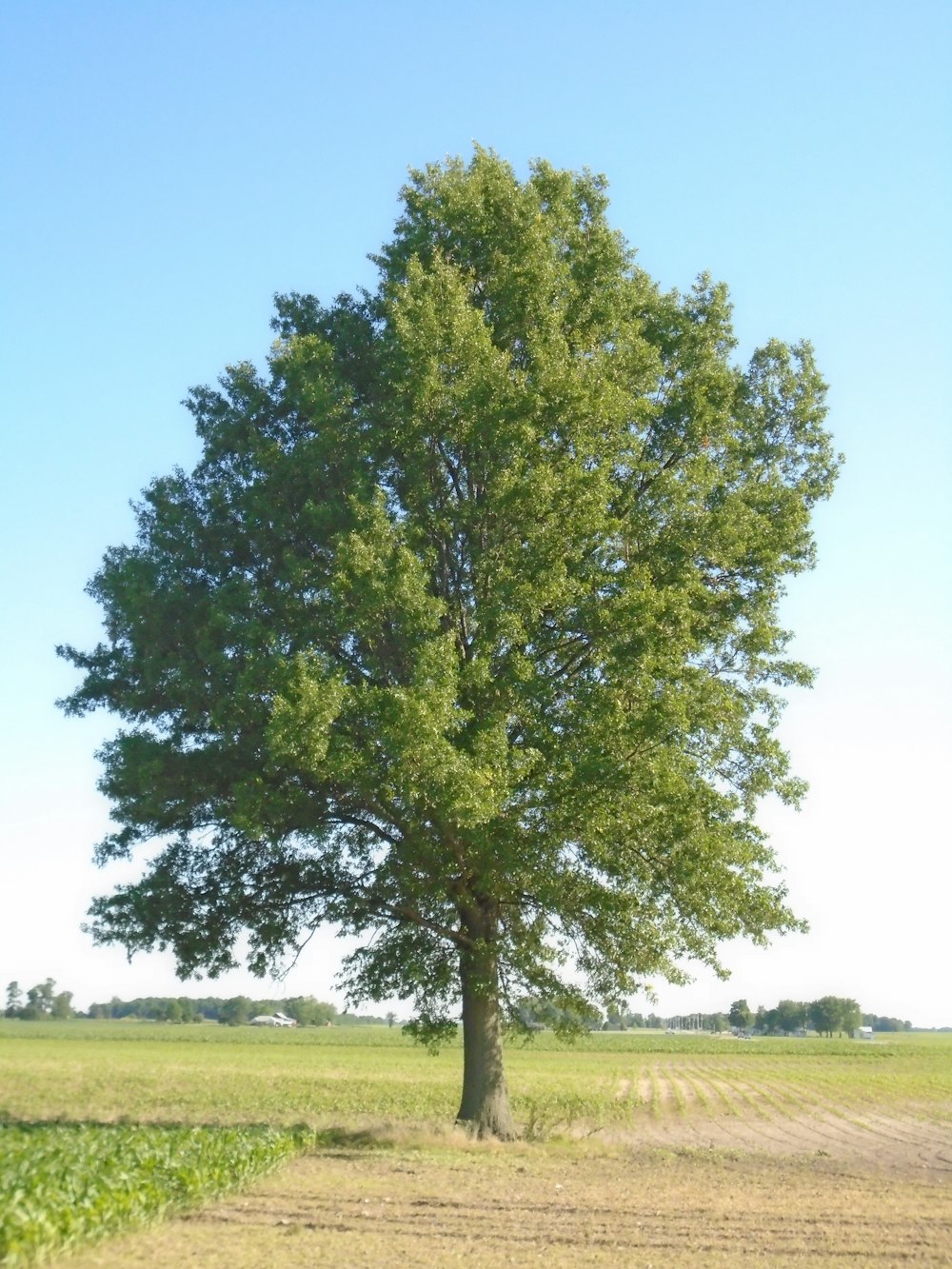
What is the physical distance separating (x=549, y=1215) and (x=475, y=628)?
11538 mm

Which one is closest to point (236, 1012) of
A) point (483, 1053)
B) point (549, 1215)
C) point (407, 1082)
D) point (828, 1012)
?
point (828, 1012)

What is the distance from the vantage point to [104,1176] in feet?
43.5

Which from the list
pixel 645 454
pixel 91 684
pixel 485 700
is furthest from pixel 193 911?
pixel 645 454

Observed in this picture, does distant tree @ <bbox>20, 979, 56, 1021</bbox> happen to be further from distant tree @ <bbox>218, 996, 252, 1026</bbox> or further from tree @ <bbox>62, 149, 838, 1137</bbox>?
tree @ <bbox>62, 149, 838, 1137</bbox>

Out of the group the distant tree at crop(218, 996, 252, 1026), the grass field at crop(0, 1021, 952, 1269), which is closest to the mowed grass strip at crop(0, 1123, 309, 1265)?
the grass field at crop(0, 1021, 952, 1269)

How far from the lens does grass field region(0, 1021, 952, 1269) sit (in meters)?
12.4

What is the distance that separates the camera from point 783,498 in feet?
79.2

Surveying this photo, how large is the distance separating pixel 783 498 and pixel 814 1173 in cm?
1334

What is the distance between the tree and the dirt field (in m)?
3.83

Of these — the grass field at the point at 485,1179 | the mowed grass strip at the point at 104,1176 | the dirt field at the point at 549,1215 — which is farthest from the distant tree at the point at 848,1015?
the mowed grass strip at the point at 104,1176

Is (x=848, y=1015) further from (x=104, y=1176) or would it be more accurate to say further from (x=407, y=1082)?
(x=104, y=1176)

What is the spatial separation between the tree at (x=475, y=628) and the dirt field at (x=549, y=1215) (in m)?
3.83

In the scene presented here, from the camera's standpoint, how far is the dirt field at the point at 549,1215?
12.2 m

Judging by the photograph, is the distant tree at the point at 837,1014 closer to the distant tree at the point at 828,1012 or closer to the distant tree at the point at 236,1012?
the distant tree at the point at 828,1012
